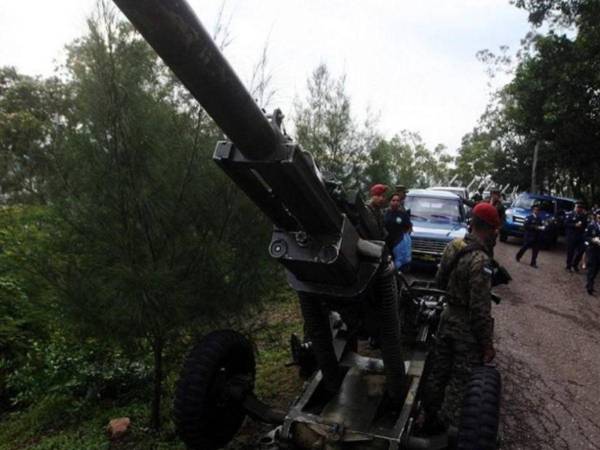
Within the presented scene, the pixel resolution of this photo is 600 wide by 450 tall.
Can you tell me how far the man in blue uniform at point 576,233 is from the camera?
39.7ft

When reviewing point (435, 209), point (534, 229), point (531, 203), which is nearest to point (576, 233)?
point (534, 229)

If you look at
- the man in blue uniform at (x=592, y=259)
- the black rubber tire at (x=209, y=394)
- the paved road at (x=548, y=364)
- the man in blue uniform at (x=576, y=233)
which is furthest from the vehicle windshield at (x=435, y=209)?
the black rubber tire at (x=209, y=394)

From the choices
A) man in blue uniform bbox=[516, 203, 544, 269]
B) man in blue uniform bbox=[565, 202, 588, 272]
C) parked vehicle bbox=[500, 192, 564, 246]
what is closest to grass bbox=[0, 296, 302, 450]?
man in blue uniform bbox=[516, 203, 544, 269]

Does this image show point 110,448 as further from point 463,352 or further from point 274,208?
point 463,352

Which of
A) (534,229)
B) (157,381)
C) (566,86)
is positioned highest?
(566,86)

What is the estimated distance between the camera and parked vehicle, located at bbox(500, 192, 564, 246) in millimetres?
16031

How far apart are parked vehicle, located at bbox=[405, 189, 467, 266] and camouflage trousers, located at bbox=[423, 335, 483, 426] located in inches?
222

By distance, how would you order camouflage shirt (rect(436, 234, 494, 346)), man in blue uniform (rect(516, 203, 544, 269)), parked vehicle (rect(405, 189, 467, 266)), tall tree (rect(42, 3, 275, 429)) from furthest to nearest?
man in blue uniform (rect(516, 203, 544, 269)) < parked vehicle (rect(405, 189, 467, 266)) < tall tree (rect(42, 3, 275, 429)) < camouflage shirt (rect(436, 234, 494, 346))

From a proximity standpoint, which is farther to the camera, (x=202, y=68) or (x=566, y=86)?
(x=566, y=86)

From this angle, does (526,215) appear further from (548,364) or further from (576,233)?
(548,364)

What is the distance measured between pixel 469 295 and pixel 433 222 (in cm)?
703

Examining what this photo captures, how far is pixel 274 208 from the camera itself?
3062 mm

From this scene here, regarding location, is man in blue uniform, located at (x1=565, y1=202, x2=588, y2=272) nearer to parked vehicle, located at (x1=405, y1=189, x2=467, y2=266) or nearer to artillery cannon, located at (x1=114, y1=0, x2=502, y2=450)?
parked vehicle, located at (x1=405, y1=189, x2=467, y2=266)

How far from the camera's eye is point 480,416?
2887 millimetres
